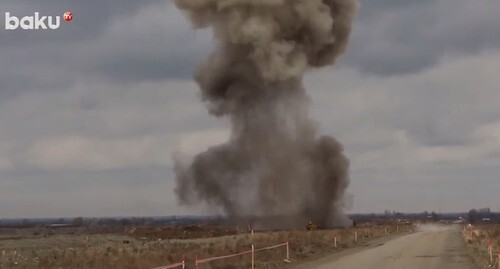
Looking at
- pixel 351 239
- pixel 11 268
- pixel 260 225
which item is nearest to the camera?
pixel 11 268

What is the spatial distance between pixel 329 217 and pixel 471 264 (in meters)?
47.6

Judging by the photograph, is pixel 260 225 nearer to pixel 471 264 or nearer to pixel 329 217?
pixel 329 217

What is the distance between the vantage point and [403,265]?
24.3 meters

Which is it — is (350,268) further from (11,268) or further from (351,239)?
(351,239)

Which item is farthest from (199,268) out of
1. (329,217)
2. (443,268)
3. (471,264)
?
(329,217)

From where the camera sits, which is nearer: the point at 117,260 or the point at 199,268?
the point at 199,268

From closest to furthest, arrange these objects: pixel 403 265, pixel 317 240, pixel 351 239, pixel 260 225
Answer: pixel 403 265, pixel 317 240, pixel 351 239, pixel 260 225

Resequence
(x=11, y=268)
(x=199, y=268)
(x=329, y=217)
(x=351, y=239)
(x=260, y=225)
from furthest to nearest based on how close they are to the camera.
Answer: (x=329, y=217) < (x=260, y=225) < (x=351, y=239) < (x=11, y=268) < (x=199, y=268)

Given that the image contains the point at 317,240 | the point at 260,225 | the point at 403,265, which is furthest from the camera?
the point at 260,225

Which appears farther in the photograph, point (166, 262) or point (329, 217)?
point (329, 217)

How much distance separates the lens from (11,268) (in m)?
22.6

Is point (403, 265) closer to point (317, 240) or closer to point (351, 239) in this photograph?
point (317, 240)

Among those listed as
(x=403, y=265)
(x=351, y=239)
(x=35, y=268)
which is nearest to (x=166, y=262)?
(x=35, y=268)

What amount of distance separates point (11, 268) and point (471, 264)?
664 inches
